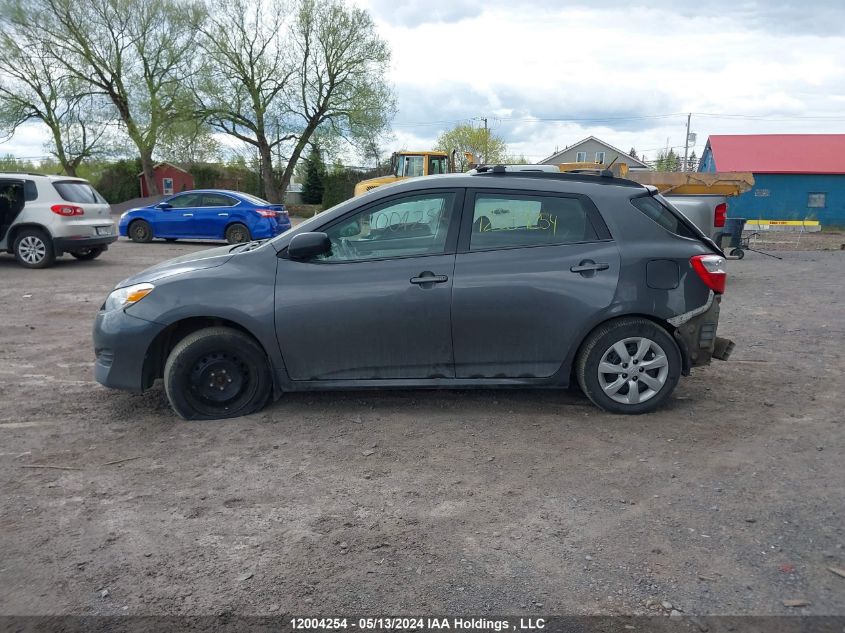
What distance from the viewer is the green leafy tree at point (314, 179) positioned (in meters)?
45.5

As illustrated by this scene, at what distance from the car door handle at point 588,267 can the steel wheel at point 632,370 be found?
533 mm

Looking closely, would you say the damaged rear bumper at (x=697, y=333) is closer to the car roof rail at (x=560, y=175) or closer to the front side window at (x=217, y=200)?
the car roof rail at (x=560, y=175)

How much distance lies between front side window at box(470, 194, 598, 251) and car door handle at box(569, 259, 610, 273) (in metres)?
0.19

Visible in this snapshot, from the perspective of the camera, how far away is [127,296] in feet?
16.3

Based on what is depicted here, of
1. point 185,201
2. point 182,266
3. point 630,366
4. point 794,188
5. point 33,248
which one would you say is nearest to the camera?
point 630,366

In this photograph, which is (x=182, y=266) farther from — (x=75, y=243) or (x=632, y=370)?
(x=75, y=243)

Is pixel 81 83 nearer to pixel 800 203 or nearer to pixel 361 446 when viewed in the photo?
pixel 800 203

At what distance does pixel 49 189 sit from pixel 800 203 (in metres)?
33.6

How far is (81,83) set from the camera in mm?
42906

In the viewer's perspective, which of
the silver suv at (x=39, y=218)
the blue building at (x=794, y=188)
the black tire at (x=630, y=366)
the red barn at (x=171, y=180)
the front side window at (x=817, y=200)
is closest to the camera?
the black tire at (x=630, y=366)

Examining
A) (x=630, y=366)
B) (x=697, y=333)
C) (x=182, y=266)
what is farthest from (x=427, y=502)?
(x=182, y=266)

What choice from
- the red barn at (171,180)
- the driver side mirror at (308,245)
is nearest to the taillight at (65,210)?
the driver side mirror at (308,245)

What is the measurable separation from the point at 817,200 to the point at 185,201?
30321 mm

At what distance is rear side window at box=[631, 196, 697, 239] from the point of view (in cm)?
508
